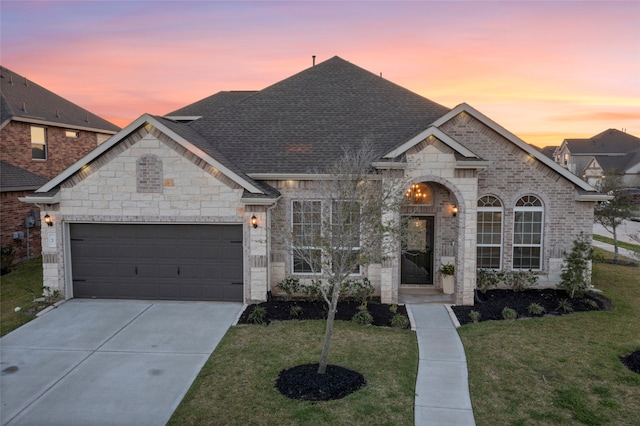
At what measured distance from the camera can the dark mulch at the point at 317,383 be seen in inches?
300

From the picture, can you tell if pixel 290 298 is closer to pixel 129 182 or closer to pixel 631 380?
pixel 129 182

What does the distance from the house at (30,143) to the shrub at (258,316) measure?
1294cm

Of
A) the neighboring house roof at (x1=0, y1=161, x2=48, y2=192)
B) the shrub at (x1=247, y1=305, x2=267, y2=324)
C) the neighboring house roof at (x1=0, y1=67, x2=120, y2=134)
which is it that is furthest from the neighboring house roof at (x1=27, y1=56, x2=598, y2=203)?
the neighboring house roof at (x1=0, y1=67, x2=120, y2=134)

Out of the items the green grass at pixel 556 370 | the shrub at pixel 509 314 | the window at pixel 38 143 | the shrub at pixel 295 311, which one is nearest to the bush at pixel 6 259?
the window at pixel 38 143

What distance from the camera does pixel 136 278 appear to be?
13336 mm

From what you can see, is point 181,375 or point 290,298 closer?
point 181,375

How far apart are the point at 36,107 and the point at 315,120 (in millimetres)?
16552

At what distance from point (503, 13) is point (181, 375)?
14778 mm

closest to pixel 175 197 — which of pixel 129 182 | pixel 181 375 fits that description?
pixel 129 182

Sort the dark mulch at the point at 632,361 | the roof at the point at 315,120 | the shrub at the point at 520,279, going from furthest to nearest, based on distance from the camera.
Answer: the roof at the point at 315,120 → the shrub at the point at 520,279 → the dark mulch at the point at 632,361

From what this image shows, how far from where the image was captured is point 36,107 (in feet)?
75.9

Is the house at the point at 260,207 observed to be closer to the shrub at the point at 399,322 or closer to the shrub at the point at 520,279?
the shrub at the point at 520,279

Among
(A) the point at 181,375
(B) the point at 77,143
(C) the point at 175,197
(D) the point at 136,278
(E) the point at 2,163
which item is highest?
(B) the point at 77,143

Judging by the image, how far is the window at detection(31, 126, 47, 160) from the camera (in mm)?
22341
